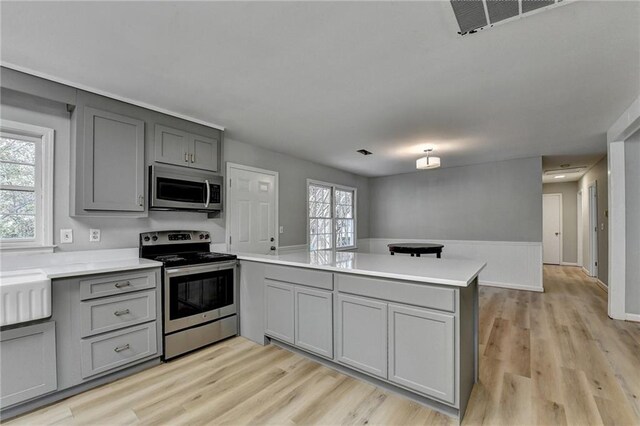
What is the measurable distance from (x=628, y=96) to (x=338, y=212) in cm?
449

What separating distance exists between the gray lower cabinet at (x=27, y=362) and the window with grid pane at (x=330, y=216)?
3.76m

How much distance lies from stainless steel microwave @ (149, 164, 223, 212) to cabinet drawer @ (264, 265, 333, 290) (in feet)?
3.54

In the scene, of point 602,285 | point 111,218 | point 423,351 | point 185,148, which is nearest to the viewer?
point 423,351

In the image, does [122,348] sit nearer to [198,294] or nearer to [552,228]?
[198,294]

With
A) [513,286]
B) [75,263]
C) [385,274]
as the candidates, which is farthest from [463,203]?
[75,263]

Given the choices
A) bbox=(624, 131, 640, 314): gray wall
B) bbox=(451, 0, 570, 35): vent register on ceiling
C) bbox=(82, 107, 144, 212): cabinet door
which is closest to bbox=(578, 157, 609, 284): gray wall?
bbox=(624, 131, 640, 314): gray wall

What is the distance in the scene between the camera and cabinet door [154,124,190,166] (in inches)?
115

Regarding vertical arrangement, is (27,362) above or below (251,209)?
below

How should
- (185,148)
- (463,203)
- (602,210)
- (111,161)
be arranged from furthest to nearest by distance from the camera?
(463,203), (602,210), (185,148), (111,161)

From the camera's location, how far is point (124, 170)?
8.77 feet

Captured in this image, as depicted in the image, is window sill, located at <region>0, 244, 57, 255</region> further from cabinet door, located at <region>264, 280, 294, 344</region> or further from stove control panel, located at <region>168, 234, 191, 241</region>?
cabinet door, located at <region>264, 280, 294, 344</region>

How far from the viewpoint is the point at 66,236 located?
98.7 inches

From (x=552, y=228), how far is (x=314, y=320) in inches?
339

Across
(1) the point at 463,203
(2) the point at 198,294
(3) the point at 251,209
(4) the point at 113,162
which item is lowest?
(2) the point at 198,294
